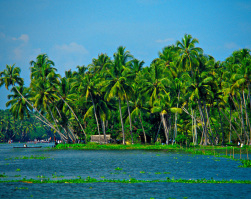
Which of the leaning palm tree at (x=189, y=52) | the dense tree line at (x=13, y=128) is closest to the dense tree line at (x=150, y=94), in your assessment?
the leaning palm tree at (x=189, y=52)

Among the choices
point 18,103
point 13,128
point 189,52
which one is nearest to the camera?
point 189,52

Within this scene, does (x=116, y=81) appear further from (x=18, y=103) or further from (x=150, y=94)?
(x=18, y=103)

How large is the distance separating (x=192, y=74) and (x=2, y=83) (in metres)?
42.5

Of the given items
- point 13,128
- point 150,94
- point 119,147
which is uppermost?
point 150,94

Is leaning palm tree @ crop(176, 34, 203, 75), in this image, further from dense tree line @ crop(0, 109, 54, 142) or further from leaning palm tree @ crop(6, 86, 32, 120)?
dense tree line @ crop(0, 109, 54, 142)

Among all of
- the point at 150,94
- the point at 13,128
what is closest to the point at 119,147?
the point at 150,94

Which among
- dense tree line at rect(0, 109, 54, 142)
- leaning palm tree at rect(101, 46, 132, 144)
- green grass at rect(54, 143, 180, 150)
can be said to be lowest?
green grass at rect(54, 143, 180, 150)

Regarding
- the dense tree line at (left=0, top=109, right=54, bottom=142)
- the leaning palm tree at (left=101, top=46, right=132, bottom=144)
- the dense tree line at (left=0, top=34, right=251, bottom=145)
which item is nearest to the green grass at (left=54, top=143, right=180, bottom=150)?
the dense tree line at (left=0, top=34, right=251, bottom=145)

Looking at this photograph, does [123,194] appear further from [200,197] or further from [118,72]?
[118,72]

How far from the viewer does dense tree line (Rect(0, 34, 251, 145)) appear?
7144cm

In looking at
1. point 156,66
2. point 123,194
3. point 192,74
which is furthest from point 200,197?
point 156,66

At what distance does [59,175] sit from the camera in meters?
33.1

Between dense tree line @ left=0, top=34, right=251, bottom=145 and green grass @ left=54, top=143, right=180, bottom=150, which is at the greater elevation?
dense tree line @ left=0, top=34, right=251, bottom=145

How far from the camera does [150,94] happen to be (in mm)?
78938
